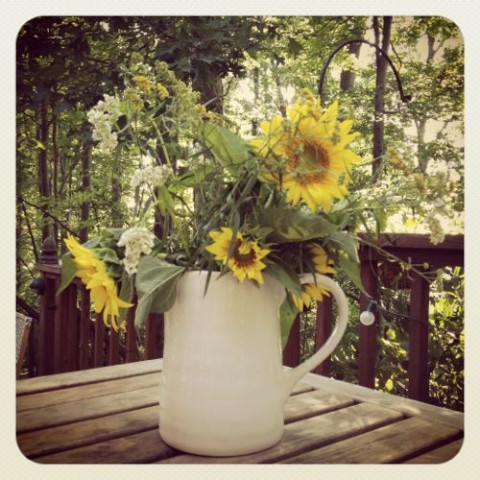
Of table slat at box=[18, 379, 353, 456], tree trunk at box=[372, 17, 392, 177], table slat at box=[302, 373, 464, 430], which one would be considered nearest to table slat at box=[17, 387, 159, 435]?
table slat at box=[18, 379, 353, 456]

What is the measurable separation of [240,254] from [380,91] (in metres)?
0.57

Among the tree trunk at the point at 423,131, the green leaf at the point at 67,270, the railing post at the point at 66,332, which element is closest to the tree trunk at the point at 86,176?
the railing post at the point at 66,332

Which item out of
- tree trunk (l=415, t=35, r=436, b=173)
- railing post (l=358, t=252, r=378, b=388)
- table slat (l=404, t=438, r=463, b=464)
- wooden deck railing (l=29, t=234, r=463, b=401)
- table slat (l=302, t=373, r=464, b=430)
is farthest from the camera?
railing post (l=358, t=252, r=378, b=388)

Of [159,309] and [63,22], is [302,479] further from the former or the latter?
[63,22]

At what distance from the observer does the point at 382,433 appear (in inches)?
26.1

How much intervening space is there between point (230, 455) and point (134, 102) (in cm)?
37

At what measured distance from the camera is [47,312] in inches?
41.6

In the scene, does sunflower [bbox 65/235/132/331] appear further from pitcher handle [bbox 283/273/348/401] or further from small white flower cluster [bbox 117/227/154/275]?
pitcher handle [bbox 283/273/348/401]

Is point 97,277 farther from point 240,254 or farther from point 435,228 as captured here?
point 435,228

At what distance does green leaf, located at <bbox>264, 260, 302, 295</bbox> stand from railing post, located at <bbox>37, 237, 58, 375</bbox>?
0.47 m

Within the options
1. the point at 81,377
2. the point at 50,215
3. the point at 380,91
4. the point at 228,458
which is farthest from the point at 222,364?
the point at 380,91

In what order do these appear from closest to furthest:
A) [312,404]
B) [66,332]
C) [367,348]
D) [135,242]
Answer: [135,242], [312,404], [66,332], [367,348]

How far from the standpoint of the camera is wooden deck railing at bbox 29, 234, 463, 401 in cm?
99

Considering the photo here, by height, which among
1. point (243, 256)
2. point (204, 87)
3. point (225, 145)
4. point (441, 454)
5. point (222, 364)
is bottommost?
point (441, 454)
